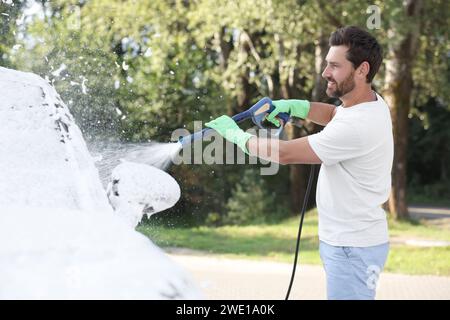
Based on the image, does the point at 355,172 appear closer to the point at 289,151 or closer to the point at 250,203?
the point at 289,151

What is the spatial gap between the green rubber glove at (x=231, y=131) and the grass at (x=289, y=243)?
4.09 meters

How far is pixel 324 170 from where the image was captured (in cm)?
262

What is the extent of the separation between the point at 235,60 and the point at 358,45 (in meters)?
10.7

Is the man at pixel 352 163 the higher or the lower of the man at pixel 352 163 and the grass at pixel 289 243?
the higher

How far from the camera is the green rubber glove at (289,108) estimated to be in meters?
2.98

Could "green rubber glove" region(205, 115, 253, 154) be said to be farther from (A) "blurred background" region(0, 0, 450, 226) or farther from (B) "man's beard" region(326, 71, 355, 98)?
(A) "blurred background" region(0, 0, 450, 226)

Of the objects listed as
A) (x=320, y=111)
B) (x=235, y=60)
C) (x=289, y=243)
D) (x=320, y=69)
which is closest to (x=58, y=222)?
(x=320, y=111)

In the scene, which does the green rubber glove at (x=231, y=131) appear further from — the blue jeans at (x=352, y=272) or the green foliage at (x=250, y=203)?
the green foliage at (x=250, y=203)

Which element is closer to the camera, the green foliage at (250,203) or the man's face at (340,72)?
the man's face at (340,72)

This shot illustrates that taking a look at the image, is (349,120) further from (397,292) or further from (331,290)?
(397,292)

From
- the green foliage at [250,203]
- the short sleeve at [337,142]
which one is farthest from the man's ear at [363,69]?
the green foliage at [250,203]

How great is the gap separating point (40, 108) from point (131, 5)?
29.7ft
